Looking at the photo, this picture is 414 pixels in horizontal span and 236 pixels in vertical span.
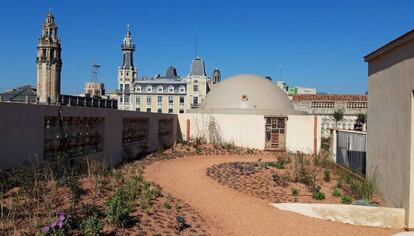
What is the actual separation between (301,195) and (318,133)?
13.7m

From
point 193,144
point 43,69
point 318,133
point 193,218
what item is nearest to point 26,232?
point 193,218

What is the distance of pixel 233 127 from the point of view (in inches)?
968

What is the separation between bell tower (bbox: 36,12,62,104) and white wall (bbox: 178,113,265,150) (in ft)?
189

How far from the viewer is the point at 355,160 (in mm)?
14273

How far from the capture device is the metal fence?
13444 millimetres

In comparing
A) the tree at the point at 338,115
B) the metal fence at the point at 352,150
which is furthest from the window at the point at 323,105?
the metal fence at the point at 352,150

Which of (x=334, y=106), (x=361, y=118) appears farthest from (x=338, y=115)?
(x=334, y=106)

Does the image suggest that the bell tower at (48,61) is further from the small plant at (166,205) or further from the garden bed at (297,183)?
the small plant at (166,205)

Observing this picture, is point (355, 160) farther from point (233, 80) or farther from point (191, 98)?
point (191, 98)

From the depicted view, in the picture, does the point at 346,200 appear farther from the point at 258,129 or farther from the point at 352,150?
the point at 258,129

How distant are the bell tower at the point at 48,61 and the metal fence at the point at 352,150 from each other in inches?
2683

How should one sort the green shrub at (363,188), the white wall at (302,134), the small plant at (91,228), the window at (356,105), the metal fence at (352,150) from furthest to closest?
the window at (356,105) < the white wall at (302,134) < the metal fence at (352,150) < the green shrub at (363,188) < the small plant at (91,228)

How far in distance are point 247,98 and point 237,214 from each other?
65.0 ft

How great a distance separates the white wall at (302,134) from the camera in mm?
24000
